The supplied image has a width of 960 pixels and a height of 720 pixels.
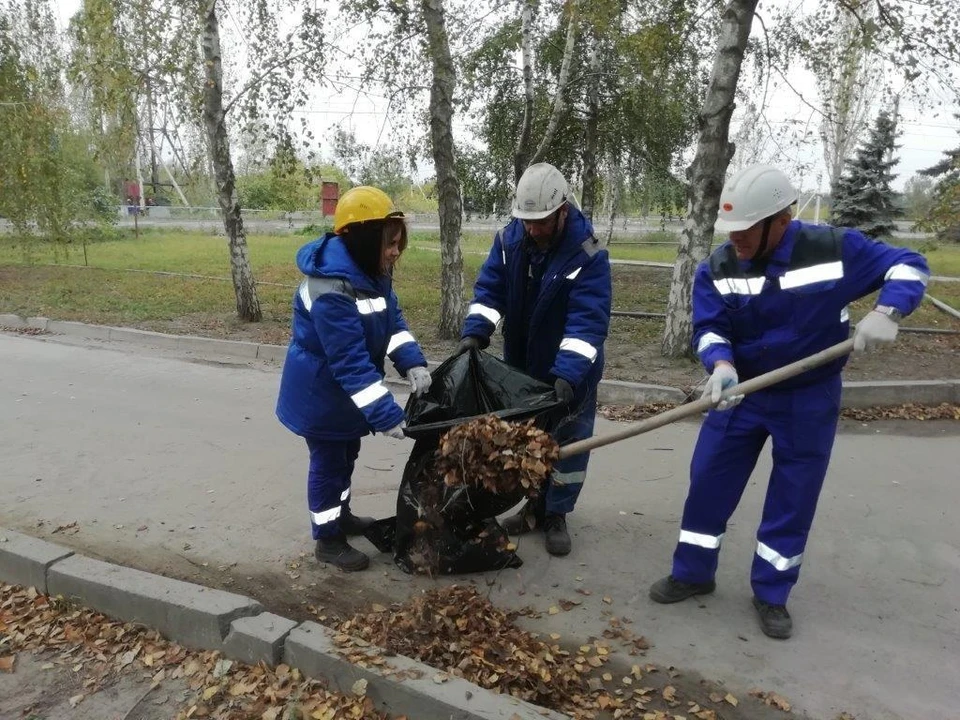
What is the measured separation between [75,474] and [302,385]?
8.18ft

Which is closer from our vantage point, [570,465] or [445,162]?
[570,465]

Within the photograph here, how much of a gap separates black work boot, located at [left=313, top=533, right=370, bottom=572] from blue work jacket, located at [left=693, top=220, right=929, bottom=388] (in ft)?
6.31

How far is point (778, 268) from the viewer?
288 centimetres

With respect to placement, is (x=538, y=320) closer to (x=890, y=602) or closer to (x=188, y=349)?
(x=890, y=602)

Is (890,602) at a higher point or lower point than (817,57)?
lower

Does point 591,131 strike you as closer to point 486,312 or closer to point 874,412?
point 874,412

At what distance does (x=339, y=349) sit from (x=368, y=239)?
51cm

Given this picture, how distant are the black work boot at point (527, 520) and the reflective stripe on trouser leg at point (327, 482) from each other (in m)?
0.97

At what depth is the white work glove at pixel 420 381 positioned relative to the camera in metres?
3.37

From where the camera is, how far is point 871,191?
A: 73.8ft

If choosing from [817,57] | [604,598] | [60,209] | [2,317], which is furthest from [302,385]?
[60,209]

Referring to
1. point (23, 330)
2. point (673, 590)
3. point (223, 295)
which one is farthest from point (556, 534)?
point (223, 295)

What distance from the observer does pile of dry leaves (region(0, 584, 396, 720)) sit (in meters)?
2.61

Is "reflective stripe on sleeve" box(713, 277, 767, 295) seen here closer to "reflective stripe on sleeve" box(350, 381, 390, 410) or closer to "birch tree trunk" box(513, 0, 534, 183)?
"reflective stripe on sleeve" box(350, 381, 390, 410)
